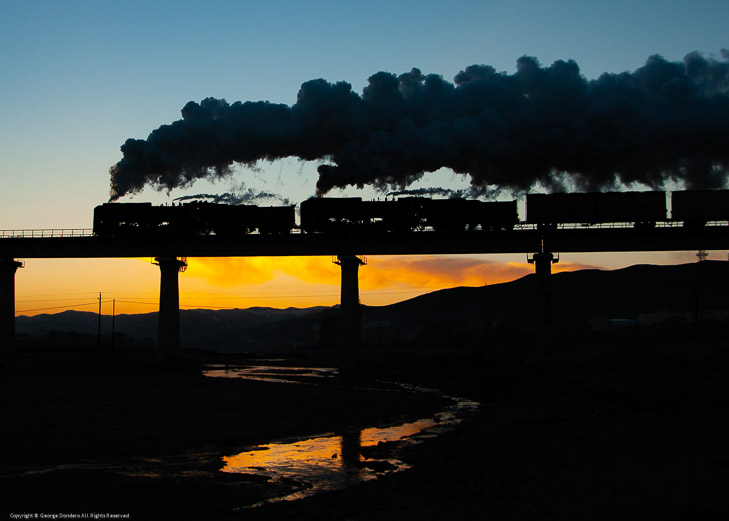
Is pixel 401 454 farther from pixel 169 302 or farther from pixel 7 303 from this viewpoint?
pixel 7 303

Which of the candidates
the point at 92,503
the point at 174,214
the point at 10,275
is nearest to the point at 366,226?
the point at 174,214

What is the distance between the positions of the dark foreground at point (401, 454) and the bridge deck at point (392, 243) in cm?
1755

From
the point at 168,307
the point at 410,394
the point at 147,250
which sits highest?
the point at 147,250

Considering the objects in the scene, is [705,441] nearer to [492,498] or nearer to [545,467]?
[545,467]

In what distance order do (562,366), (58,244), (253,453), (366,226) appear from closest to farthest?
1. (253,453)
2. (562,366)
3. (366,226)
4. (58,244)

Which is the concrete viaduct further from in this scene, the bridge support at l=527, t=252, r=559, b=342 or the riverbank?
the riverbank

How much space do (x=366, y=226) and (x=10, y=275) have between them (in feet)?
111

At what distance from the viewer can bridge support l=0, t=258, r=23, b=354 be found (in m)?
66.2

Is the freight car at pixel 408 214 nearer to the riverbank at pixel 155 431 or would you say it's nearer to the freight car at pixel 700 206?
the freight car at pixel 700 206

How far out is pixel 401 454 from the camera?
20078 millimetres

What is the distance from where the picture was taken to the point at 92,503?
13.9 m

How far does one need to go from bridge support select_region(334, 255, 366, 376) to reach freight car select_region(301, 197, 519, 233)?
10.5ft

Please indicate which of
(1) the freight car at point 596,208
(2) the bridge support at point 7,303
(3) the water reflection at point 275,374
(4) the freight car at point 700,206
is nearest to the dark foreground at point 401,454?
(3) the water reflection at point 275,374

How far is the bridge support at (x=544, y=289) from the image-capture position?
192 feet
